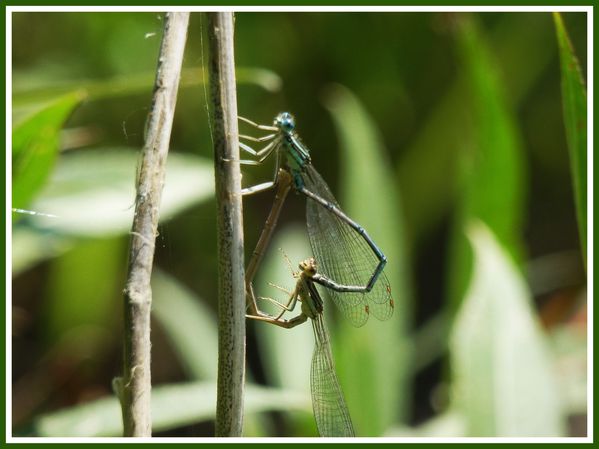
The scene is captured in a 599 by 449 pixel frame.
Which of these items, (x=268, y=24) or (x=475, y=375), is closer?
(x=475, y=375)

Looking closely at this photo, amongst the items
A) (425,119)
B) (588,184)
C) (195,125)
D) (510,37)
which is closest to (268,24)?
(195,125)

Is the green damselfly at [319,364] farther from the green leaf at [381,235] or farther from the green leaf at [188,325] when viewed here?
the green leaf at [188,325]

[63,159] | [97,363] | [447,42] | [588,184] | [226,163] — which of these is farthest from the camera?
[447,42]

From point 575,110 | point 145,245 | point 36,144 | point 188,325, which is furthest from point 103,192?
point 575,110

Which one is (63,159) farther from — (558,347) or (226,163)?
(558,347)

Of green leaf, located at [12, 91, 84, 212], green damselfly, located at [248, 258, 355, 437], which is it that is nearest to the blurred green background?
green leaf, located at [12, 91, 84, 212]

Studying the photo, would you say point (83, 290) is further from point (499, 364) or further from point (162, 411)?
point (499, 364)
